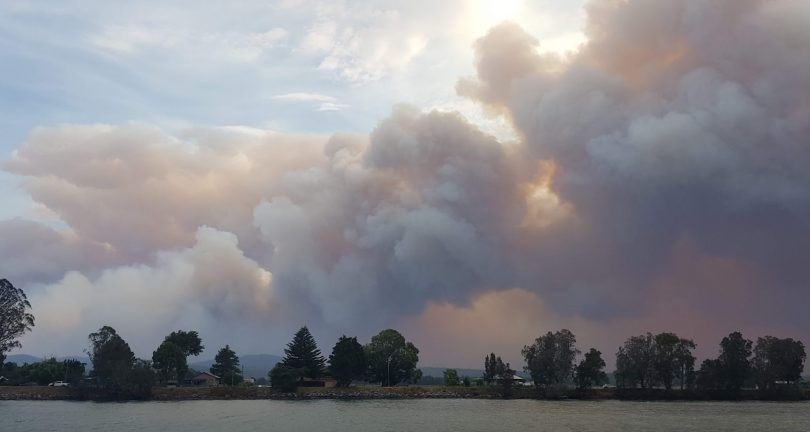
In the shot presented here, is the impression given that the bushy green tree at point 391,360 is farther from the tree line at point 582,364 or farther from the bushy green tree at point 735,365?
the bushy green tree at point 735,365

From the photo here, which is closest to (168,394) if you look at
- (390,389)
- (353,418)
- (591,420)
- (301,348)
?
(301,348)

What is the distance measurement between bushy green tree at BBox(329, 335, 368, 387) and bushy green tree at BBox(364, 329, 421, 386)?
4327mm

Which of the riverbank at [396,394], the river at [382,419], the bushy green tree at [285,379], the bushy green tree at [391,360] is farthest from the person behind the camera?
the bushy green tree at [391,360]

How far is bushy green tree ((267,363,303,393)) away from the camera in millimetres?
178250

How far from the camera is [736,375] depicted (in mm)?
183125

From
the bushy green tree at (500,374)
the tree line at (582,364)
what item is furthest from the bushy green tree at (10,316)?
the bushy green tree at (500,374)

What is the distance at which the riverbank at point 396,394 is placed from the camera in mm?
174450

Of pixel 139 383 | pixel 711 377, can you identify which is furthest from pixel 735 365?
pixel 139 383

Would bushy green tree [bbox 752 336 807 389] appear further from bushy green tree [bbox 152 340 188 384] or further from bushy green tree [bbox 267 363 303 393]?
bushy green tree [bbox 152 340 188 384]

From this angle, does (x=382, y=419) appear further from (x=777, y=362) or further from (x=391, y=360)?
(x=777, y=362)

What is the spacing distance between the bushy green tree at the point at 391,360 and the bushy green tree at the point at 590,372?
44.4 meters

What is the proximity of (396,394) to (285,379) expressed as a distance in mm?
28539

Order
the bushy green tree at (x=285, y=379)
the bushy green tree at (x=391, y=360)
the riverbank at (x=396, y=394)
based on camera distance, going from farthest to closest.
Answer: the bushy green tree at (x=391, y=360)
the bushy green tree at (x=285, y=379)
the riverbank at (x=396, y=394)

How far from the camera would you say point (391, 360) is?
194625 millimetres
